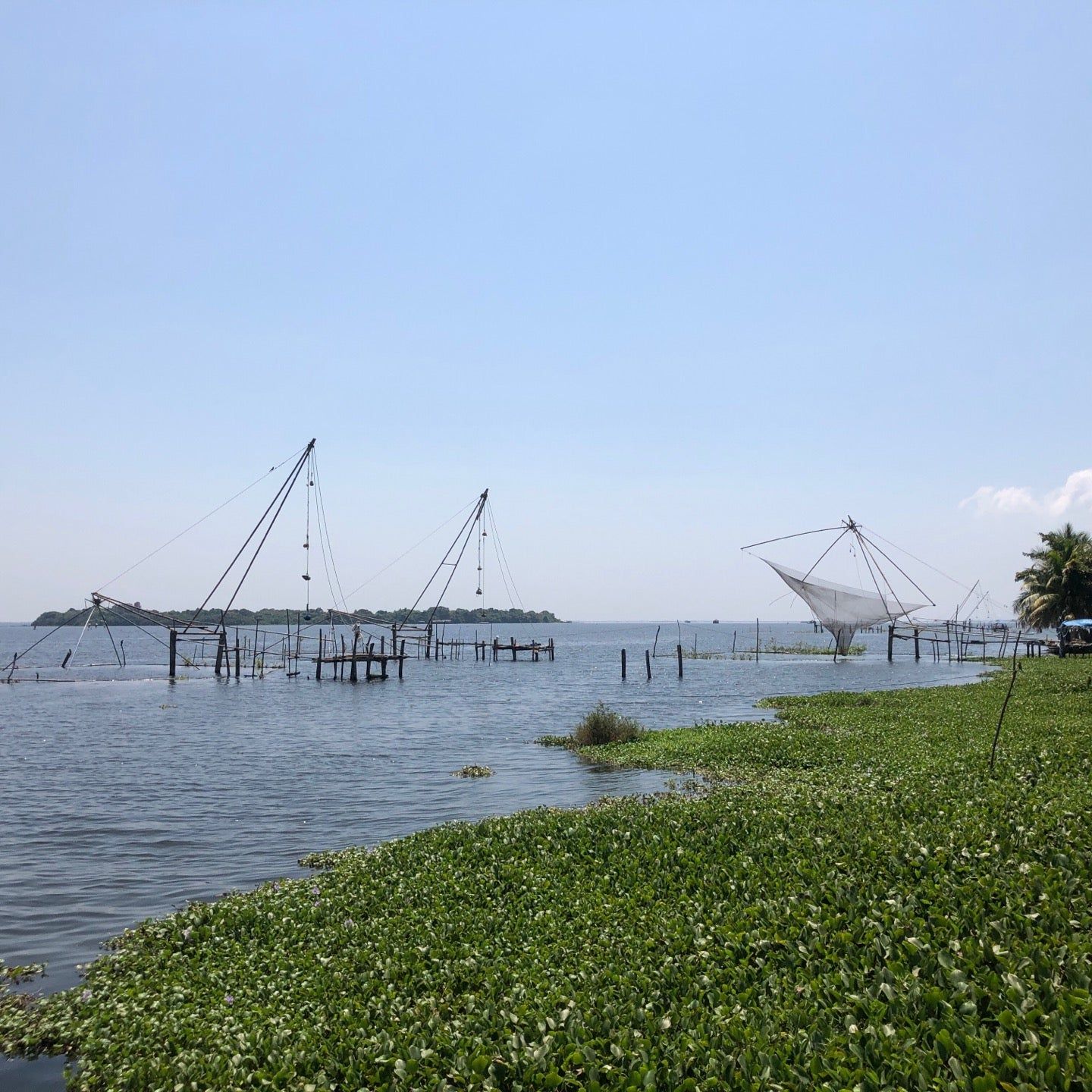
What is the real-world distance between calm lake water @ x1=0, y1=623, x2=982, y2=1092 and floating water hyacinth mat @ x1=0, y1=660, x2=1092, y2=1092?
4.96 feet

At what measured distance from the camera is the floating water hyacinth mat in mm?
5191

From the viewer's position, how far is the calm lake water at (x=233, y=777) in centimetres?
1192

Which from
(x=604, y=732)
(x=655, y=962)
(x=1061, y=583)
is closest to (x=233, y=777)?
(x=604, y=732)

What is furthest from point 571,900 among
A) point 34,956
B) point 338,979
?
point 34,956

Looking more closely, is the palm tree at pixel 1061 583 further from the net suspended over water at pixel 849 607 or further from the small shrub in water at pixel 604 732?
the small shrub in water at pixel 604 732

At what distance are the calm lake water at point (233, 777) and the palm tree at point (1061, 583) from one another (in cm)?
946

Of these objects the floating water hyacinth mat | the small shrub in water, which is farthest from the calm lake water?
the floating water hyacinth mat

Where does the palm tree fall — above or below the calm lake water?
above

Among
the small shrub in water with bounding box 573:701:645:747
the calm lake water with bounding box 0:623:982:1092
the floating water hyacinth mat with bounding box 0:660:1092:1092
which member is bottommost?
the calm lake water with bounding box 0:623:982:1092

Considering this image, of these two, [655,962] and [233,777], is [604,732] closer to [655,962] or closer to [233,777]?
[233,777]

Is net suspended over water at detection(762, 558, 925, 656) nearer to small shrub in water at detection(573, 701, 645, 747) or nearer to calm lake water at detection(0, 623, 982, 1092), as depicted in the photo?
calm lake water at detection(0, 623, 982, 1092)

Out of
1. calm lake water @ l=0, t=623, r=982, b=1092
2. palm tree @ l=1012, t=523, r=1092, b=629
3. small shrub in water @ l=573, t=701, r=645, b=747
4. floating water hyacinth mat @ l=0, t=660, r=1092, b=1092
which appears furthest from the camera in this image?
palm tree @ l=1012, t=523, r=1092, b=629

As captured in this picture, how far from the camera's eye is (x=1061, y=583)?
51844mm

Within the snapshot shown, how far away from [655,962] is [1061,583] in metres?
54.5
